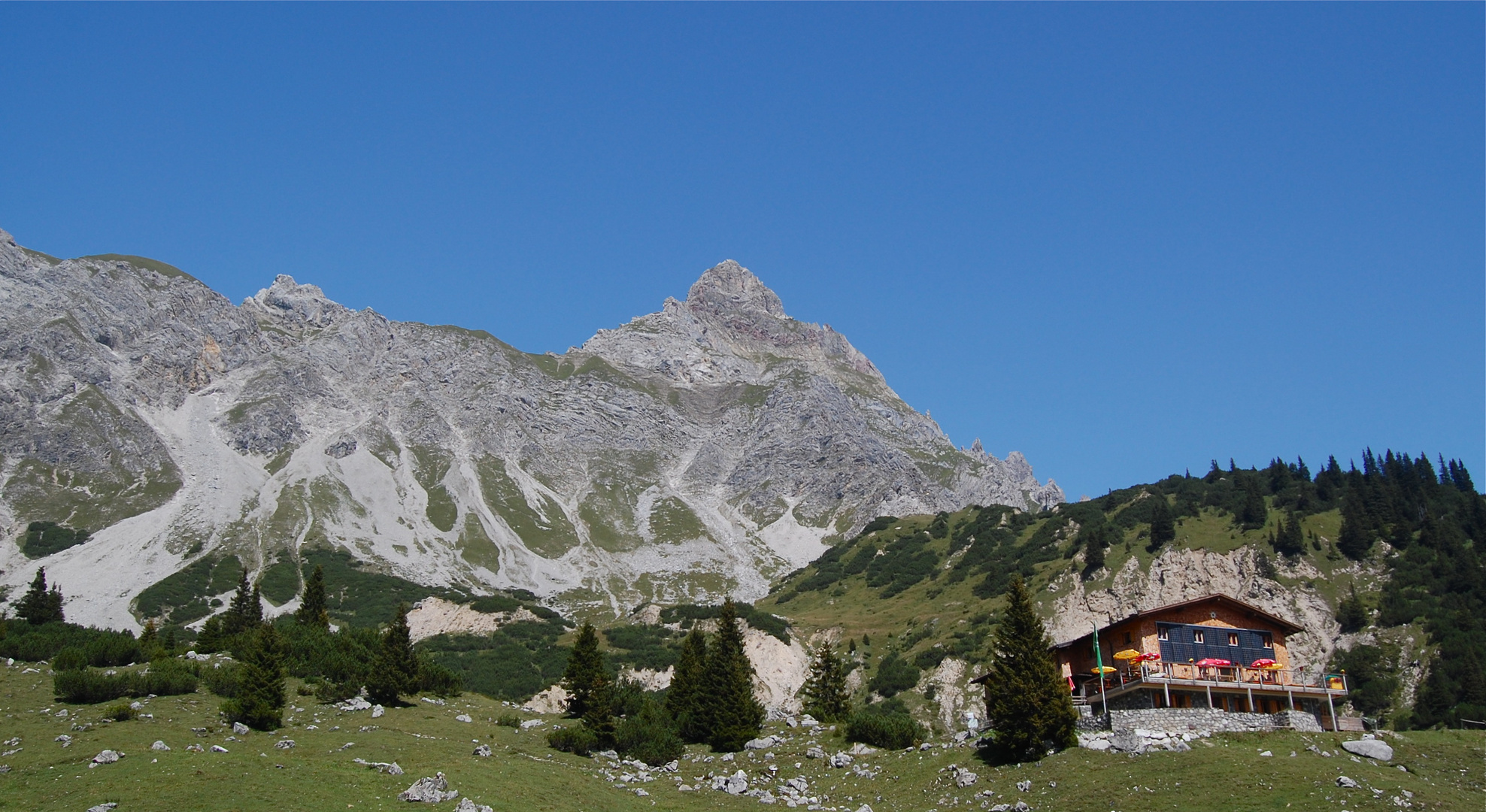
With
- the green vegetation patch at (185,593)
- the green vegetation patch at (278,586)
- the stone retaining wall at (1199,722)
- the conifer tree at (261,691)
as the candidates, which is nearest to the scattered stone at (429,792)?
the conifer tree at (261,691)

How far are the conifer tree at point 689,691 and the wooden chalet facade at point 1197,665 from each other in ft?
71.6

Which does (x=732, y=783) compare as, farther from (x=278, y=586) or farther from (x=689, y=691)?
(x=278, y=586)

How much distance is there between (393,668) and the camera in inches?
2363

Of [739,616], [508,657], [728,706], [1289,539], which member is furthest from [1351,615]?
[508,657]

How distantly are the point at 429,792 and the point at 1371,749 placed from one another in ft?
128

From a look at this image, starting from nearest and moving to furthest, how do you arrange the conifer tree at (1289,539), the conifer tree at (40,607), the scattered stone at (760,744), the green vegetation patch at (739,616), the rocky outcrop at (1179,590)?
the scattered stone at (760,744), the conifer tree at (40,607), the rocky outcrop at (1179,590), the conifer tree at (1289,539), the green vegetation patch at (739,616)

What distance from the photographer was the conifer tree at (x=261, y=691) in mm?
48406

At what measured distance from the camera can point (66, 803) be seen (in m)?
34.6

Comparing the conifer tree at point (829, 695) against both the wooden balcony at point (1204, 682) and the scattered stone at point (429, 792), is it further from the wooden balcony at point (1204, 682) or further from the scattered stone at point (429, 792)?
the scattered stone at point (429, 792)

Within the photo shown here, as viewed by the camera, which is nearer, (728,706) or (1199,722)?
(1199,722)

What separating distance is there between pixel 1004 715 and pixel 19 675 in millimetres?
51529

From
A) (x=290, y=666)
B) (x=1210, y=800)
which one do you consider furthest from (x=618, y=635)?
(x=1210, y=800)

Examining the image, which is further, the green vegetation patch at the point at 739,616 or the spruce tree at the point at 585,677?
the green vegetation patch at the point at 739,616

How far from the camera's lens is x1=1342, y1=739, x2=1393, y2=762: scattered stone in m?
43.5
